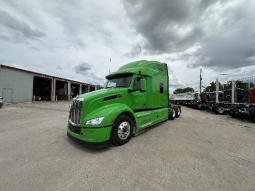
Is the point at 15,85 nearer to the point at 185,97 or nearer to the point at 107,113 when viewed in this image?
the point at 107,113

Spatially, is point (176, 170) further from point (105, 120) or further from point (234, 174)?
point (105, 120)

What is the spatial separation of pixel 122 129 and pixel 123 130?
6cm

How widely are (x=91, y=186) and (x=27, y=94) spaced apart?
23.5 metres

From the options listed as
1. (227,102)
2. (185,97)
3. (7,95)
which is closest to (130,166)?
(227,102)

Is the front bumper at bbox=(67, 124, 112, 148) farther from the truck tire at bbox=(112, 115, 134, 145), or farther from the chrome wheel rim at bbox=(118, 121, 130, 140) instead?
the chrome wheel rim at bbox=(118, 121, 130, 140)

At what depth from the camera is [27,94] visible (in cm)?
1852

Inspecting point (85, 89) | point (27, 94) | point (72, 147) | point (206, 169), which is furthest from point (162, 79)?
point (85, 89)

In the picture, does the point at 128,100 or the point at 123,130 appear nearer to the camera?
the point at 123,130

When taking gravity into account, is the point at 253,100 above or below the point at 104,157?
above

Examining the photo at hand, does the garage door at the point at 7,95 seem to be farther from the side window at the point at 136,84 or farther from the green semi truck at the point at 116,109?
the side window at the point at 136,84

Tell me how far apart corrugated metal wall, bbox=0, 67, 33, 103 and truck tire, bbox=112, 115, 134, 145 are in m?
21.6

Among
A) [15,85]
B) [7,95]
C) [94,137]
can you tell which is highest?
[15,85]

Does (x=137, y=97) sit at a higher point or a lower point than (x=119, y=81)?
lower

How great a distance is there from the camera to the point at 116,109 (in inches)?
129
